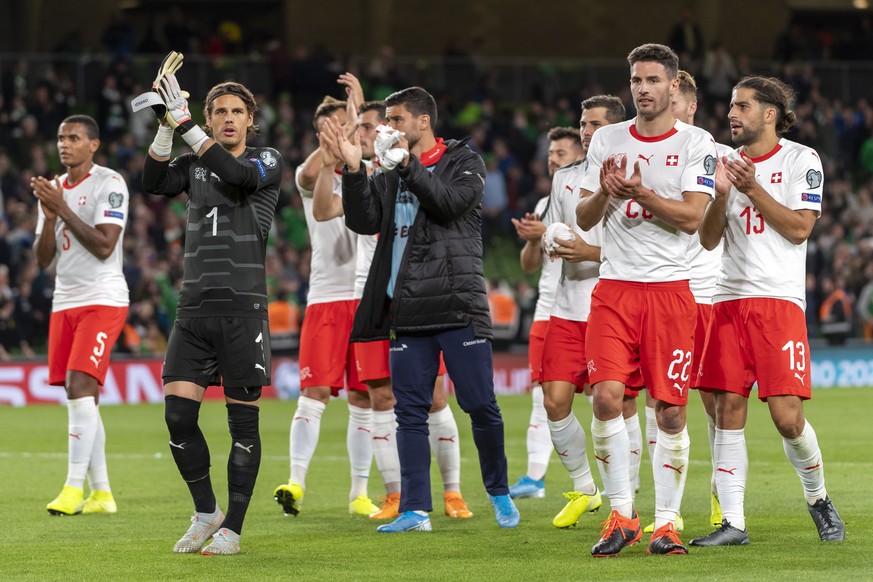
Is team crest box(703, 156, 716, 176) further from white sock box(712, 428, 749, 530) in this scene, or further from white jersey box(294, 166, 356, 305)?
white jersey box(294, 166, 356, 305)

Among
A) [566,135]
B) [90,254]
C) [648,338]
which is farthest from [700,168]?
[90,254]

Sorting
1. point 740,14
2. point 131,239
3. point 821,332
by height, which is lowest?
point 821,332

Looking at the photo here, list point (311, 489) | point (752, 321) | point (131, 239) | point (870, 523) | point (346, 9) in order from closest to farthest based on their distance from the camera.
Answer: point (752, 321) < point (870, 523) < point (311, 489) < point (131, 239) < point (346, 9)

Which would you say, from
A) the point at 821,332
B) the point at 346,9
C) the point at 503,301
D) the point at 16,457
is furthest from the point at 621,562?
the point at 346,9

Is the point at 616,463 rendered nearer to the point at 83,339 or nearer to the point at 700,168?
the point at 700,168

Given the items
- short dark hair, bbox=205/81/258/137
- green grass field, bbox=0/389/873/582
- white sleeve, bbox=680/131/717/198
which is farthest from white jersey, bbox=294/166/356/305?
white sleeve, bbox=680/131/717/198

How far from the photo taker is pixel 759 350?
7434 millimetres

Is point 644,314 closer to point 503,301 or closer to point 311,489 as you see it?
point 311,489

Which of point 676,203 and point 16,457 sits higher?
point 676,203

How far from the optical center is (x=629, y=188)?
6.92 m

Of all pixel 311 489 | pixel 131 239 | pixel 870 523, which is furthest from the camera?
pixel 131 239

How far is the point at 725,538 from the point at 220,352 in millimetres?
2867

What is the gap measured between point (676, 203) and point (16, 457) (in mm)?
8142

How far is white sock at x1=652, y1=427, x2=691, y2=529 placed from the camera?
7.27 meters
